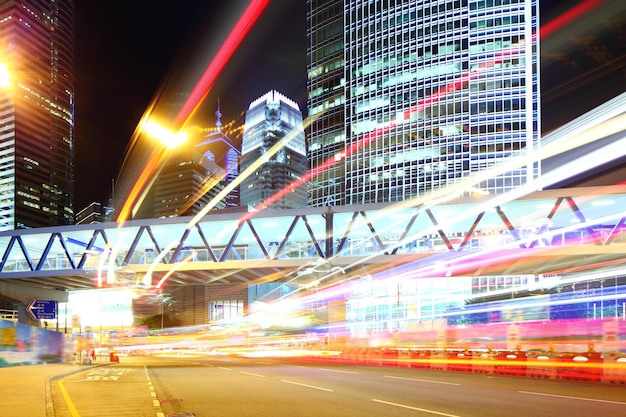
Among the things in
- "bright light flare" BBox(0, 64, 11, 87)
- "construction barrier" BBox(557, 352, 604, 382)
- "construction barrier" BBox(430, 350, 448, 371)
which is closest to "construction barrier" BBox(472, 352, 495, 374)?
"construction barrier" BBox(430, 350, 448, 371)

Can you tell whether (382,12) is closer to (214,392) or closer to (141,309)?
(141,309)

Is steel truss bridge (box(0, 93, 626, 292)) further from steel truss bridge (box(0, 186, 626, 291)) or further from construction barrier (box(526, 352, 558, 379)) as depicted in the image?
construction barrier (box(526, 352, 558, 379))

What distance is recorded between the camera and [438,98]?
409ft

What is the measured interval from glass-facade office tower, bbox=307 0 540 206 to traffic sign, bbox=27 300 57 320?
9400cm

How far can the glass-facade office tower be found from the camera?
121m

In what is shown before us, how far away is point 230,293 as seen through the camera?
13212cm

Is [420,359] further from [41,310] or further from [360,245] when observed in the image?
[41,310]

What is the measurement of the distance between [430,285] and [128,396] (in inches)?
3779

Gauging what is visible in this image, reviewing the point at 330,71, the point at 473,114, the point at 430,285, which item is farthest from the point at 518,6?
the point at 430,285

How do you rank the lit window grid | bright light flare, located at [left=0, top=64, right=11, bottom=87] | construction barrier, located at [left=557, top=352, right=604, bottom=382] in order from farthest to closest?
the lit window grid, construction barrier, located at [left=557, top=352, right=604, bottom=382], bright light flare, located at [left=0, top=64, right=11, bottom=87]

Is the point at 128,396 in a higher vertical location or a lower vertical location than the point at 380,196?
lower

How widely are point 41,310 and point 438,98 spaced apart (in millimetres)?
104144

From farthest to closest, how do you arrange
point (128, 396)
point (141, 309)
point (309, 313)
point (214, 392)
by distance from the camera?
1. point (141, 309)
2. point (309, 313)
3. point (214, 392)
4. point (128, 396)

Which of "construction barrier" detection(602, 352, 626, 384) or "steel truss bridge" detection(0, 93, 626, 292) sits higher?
"steel truss bridge" detection(0, 93, 626, 292)
